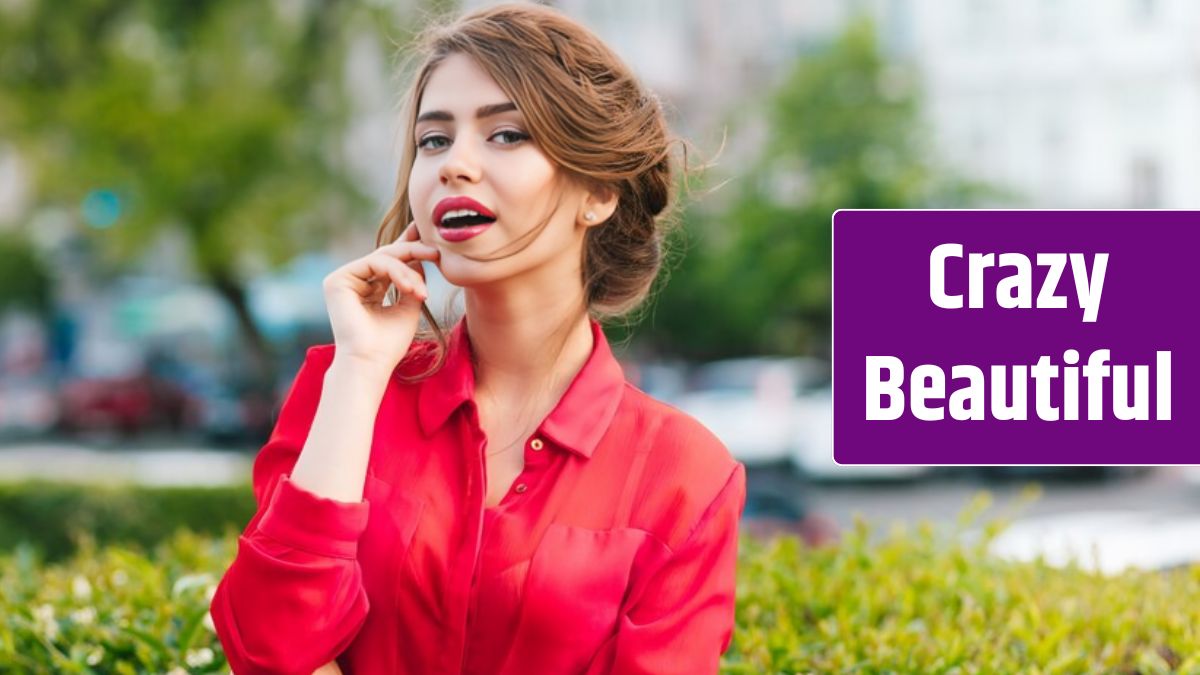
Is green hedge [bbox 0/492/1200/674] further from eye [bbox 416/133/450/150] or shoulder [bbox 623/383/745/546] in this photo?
eye [bbox 416/133/450/150]

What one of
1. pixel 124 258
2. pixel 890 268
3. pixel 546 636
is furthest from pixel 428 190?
pixel 124 258

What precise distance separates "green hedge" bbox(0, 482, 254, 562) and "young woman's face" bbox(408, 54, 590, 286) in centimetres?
750

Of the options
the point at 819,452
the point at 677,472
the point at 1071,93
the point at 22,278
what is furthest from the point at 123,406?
the point at 677,472

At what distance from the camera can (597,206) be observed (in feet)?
7.73

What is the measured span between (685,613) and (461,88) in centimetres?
82

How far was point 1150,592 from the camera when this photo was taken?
3.49 m

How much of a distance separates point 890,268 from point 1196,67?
2770cm

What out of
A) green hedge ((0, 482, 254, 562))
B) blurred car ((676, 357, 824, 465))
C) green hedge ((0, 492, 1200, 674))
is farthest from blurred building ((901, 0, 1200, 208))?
green hedge ((0, 492, 1200, 674))

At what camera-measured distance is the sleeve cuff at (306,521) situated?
2068mm

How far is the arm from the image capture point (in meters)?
2.07

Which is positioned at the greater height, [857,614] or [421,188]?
[421,188]

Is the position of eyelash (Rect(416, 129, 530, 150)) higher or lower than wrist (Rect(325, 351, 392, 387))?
higher

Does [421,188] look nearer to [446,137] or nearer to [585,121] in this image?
[446,137]

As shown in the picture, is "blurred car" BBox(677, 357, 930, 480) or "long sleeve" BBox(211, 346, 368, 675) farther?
"blurred car" BBox(677, 357, 930, 480)
